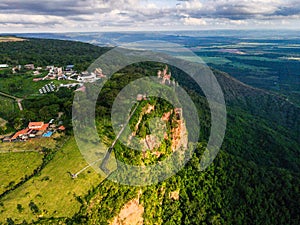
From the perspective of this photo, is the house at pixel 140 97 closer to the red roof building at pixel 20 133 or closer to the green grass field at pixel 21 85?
the red roof building at pixel 20 133

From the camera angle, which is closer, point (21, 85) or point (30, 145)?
point (30, 145)

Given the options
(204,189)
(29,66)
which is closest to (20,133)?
(204,189)

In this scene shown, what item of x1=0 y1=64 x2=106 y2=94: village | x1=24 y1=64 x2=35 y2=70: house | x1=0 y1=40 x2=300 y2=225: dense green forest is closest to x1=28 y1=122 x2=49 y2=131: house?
x1=0 y1=40 x2=300 y2=225: dense green forest

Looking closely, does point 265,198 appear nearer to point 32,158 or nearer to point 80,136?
point 80,136

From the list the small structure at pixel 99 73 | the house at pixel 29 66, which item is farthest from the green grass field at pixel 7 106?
the house at pixel 29 66

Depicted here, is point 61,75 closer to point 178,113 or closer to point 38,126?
point 38,126

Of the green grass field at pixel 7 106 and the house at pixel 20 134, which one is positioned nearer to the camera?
the house at pixel 20 134

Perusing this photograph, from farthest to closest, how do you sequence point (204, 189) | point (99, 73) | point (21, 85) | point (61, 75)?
point (61, 75)
point (99, 73)
point (21, 85)
point (204, 189)
